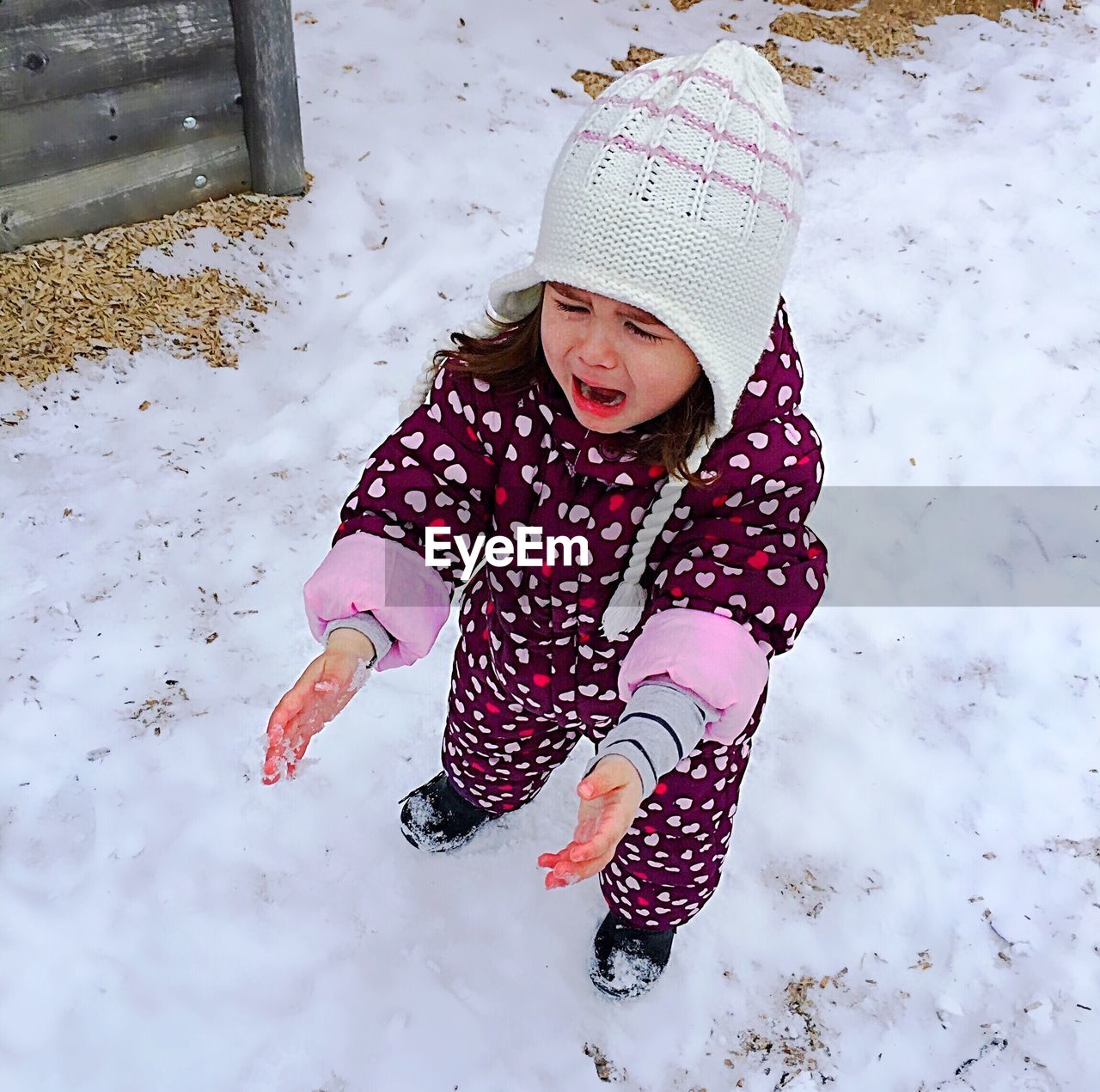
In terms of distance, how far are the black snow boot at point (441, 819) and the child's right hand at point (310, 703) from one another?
0.65 m

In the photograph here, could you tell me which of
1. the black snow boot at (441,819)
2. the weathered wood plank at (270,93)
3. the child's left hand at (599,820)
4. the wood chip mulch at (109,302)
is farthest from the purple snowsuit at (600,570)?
the weathered wood plank at (270,93)

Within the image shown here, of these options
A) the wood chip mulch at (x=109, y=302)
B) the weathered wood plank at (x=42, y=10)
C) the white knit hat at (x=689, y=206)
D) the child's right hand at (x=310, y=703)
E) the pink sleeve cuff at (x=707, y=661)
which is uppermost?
the white knit hat at (x=689, y=206)

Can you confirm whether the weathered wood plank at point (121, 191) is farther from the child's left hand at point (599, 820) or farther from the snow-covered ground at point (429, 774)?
the child's left hand at point (599, 820)

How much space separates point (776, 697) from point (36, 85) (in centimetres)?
227

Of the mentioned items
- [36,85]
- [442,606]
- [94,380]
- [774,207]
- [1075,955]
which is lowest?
[1075,955]

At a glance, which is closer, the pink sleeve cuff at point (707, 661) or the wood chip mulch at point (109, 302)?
the pink sleeve cuff at point (707, 661)

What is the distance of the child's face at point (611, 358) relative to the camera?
1.02 metres

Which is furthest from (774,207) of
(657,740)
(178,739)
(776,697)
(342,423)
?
(342,423)

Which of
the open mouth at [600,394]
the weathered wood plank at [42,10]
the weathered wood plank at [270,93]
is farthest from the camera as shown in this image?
the weathered wood plank at [270,93]

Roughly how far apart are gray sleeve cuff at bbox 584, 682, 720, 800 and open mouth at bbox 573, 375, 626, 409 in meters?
0.32

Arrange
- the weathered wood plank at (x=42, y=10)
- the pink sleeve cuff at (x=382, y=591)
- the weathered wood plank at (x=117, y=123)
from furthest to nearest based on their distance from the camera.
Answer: the weathered wood plank at (x=117, y=123) < the weathered wood plank at (x=42, y=10) < the pink sleeve cuff at (x=382, y=591)

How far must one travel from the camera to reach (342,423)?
2445mm

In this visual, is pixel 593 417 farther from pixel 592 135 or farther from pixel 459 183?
pixel 459 183

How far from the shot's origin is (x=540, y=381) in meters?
1.16
